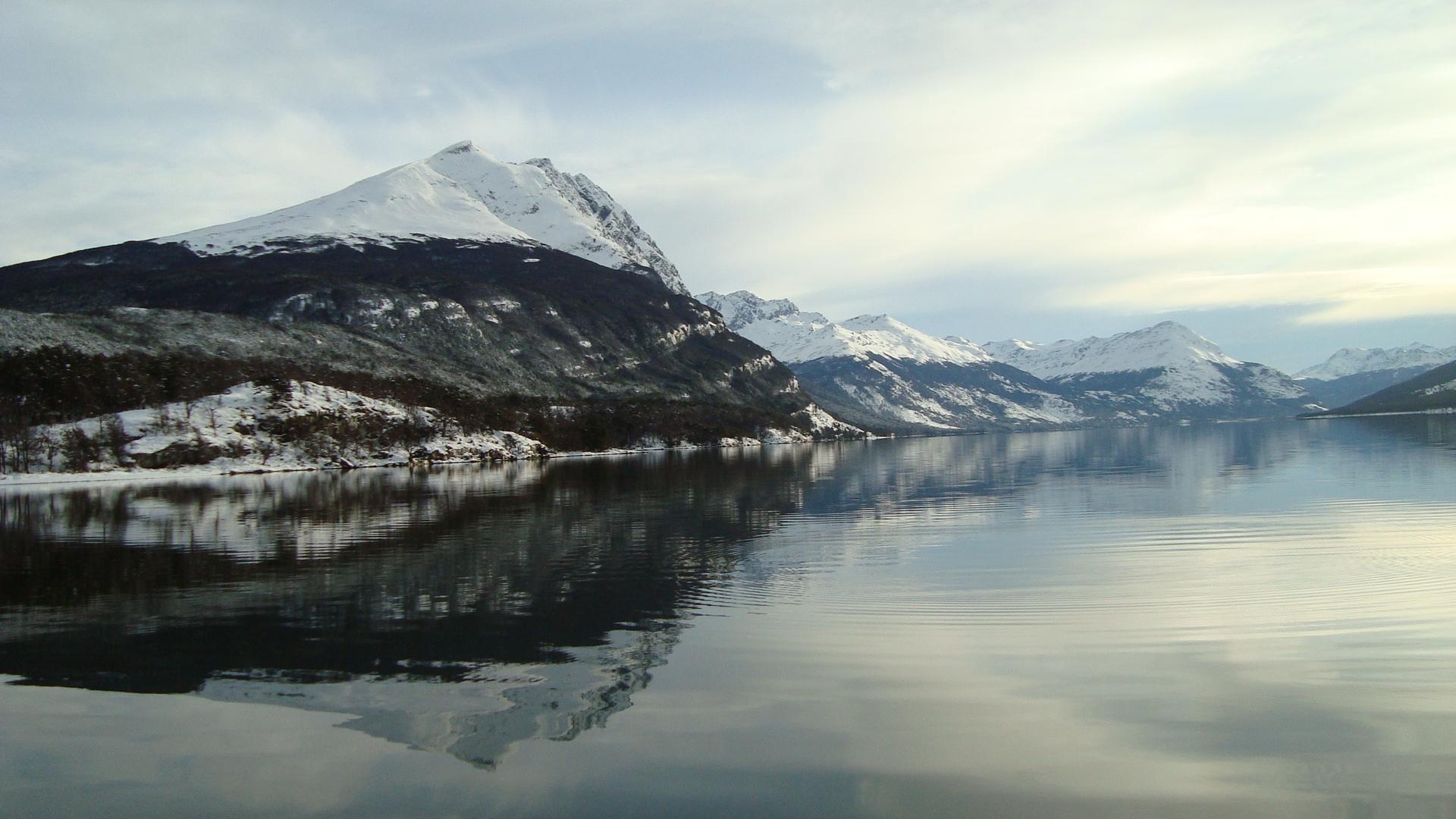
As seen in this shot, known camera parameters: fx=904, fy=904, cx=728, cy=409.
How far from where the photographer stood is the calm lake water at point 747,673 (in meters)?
15.0

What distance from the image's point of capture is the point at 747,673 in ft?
71.3

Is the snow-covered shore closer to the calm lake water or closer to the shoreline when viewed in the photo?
the shoreline

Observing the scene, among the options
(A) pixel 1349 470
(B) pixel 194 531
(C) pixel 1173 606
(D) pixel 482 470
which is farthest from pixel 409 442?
(C) pixel 1173 606

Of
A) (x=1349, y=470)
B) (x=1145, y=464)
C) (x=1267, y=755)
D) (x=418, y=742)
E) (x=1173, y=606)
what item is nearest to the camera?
(x=1267, y=755)

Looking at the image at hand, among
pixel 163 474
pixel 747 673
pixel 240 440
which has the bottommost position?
pixel 163 474

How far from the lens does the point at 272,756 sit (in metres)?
16.7

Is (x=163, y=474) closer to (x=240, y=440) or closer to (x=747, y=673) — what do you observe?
(x=240, y=440)

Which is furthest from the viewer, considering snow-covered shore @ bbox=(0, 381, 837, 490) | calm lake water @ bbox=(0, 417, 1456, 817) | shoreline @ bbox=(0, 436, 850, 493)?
snow-covered shore @ bbox=(0, 381, 837, 490)

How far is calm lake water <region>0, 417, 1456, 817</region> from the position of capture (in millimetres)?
15000

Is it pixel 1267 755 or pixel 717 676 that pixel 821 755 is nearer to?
pixel 717 676

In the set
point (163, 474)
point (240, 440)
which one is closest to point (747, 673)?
point (163, 474)

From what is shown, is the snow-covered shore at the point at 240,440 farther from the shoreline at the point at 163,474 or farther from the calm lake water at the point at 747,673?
the calm lake water at the point at 747,673

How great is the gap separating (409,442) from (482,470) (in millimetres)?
50187

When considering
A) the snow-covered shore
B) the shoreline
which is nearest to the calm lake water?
the shoreline
